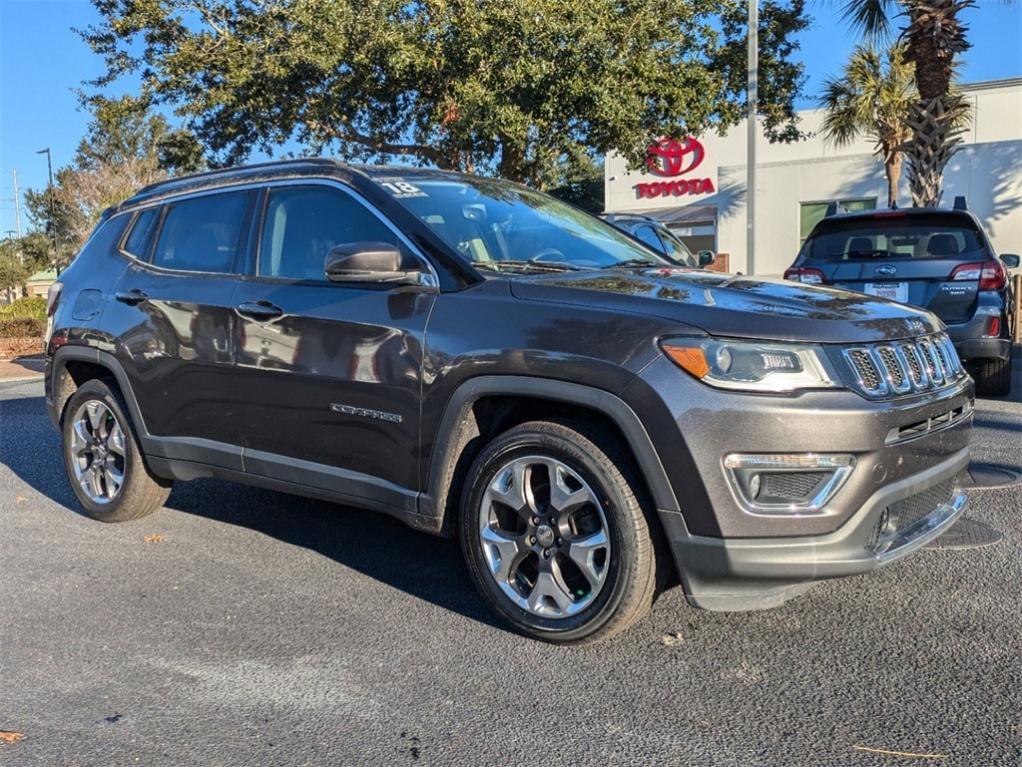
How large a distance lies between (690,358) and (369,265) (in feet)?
4.25

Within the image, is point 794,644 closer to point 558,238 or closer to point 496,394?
point 496,394

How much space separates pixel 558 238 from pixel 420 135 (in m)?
14.3

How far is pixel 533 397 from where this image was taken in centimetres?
349

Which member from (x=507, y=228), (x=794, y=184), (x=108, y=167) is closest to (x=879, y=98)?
(x=794, y=184)

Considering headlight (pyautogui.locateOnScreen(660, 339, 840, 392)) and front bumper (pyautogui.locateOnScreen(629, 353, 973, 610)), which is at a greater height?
headlight (pyautogui.locateOnScreen(660, 339, 840, 392))

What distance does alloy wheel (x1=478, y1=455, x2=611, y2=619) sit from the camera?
339cm

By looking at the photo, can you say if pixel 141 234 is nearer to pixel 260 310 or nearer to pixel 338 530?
pixel 260 310

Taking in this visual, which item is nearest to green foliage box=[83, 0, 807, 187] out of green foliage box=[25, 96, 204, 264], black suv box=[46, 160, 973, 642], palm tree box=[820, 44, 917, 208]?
green foliage box=[25, 96, 204, 264]

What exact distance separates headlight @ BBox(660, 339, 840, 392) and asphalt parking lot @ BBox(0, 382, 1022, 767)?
997 mm

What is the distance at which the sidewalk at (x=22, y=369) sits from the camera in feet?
46.9

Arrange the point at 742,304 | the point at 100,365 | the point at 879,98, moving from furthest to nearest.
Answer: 1. the point at 879,98
2. the point at 100,365
3. the point at 742,304

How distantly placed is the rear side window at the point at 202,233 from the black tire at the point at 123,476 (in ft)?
2.70

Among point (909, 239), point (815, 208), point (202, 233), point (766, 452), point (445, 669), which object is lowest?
point (445, 669)

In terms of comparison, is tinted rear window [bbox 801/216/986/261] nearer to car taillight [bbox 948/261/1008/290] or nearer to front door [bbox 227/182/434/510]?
car taillight [bbox 948/261/1008/290]
